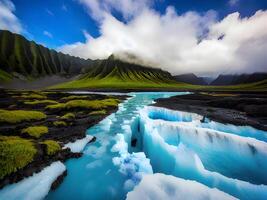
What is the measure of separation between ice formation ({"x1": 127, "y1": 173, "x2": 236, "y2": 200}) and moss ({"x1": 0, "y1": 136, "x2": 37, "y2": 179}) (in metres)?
7.12

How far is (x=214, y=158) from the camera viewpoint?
15438 mm

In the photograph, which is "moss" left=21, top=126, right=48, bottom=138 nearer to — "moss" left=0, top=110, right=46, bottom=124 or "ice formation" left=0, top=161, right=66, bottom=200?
"moss" left=0, top=110, right=46, bottom=124

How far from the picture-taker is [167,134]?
787 inches

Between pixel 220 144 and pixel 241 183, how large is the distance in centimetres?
738

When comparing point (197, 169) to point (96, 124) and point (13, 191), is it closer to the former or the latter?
point (13, 191)

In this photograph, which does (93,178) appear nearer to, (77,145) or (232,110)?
(77,145)

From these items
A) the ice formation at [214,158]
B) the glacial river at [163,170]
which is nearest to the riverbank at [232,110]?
the ice formation at [214,158]

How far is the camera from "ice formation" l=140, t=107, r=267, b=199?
9.62 meters

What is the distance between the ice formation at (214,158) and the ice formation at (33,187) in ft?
23.9

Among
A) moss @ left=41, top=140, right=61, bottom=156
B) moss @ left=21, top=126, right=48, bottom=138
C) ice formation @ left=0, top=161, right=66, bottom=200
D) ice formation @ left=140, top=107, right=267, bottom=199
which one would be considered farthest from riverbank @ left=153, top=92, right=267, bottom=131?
ice formation @ left=0, top=161, right=66, bottom=200

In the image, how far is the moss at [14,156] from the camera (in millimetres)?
10234

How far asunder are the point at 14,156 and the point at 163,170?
387 inches

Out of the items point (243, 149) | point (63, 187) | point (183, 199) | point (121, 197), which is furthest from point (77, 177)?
point (243, 149)

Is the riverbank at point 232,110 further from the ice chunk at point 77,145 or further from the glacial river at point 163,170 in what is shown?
the ice chunk at point 77,145
